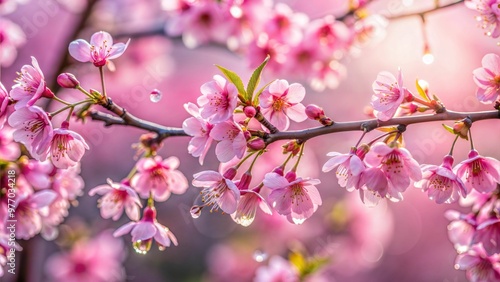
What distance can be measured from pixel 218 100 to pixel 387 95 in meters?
0.31

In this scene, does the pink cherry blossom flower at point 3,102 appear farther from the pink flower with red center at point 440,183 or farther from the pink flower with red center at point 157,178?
the pink flower with red center at point 440,183

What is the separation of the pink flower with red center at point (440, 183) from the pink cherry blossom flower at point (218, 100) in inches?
14.7

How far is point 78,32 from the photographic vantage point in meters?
2.22

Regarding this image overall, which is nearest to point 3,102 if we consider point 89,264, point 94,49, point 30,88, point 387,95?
point 30,88

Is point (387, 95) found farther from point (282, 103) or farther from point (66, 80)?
point (66, 80)

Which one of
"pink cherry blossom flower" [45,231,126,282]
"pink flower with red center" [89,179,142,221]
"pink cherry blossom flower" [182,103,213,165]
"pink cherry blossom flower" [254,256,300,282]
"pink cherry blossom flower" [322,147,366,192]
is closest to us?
"pink cherry blossom flower" [322,147,366,192]

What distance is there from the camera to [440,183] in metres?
1.05

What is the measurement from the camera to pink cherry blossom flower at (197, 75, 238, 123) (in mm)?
983

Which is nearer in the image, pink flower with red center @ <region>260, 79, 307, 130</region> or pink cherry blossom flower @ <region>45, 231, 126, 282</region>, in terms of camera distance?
pink flower with red center @ <region>260, 79, 307, 130</region>

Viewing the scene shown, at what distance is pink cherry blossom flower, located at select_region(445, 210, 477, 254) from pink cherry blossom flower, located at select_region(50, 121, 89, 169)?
793 mm

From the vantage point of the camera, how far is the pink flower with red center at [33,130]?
1.03m

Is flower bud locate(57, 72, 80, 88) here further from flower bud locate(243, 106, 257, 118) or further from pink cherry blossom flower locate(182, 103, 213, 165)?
flower bud locate(243, 106, 257, 118)

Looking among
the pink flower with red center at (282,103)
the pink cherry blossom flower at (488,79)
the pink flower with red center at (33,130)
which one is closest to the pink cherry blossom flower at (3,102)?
the pink flower with red center at (33,130)

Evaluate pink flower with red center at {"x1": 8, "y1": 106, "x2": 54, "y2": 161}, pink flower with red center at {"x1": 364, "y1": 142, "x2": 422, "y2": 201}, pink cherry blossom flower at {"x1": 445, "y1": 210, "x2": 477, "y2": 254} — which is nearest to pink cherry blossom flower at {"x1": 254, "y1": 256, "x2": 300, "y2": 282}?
pink cherry blossom flower at {"x1": 445, "y1": 210, "x2": 477, "y2": 254}
